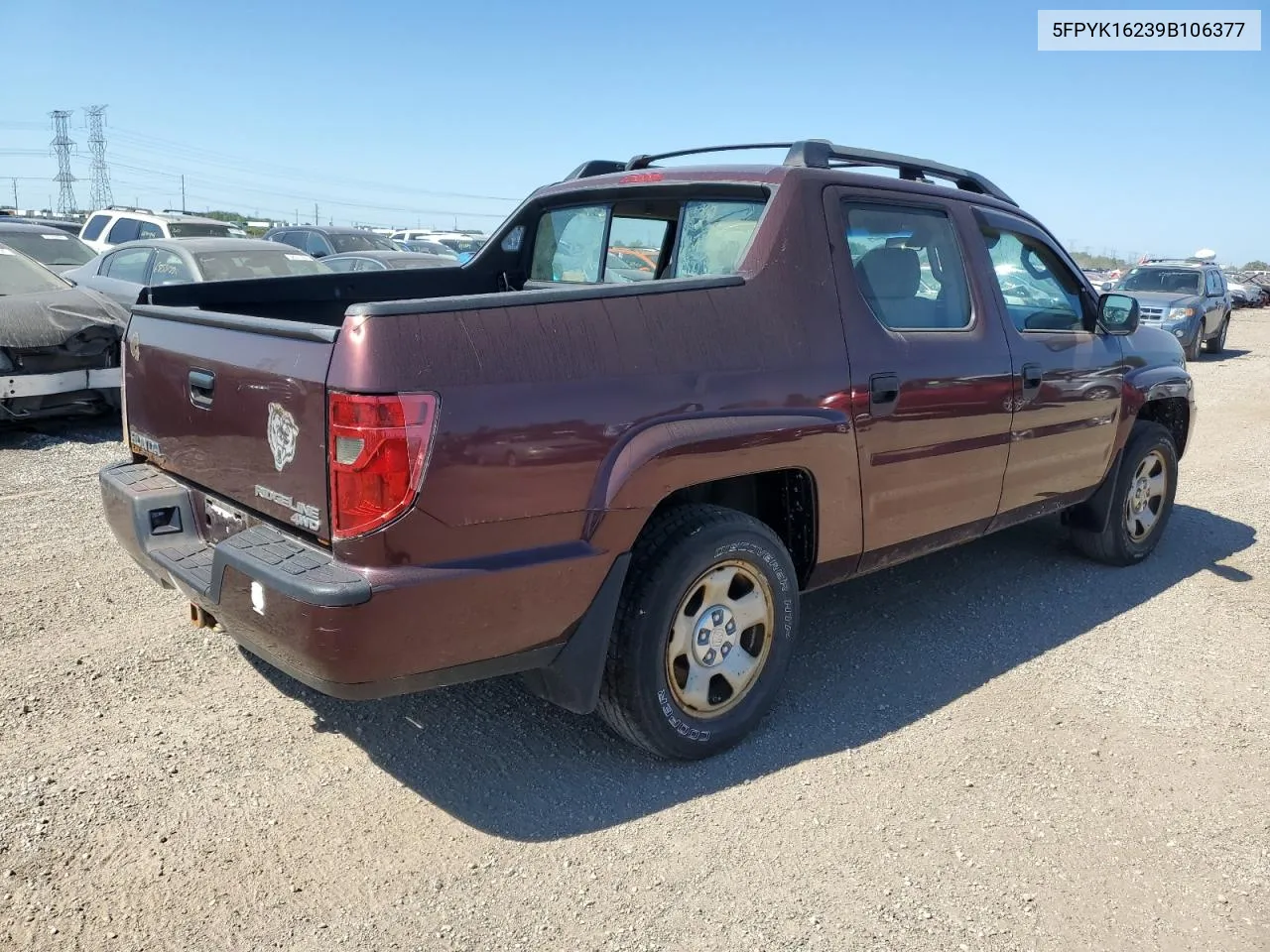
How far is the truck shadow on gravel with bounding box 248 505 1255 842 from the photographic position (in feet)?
10.6

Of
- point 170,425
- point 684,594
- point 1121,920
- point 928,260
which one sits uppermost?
point 928,260

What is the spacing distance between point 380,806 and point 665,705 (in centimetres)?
95

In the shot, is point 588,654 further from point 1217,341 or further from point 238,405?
point 1217,341

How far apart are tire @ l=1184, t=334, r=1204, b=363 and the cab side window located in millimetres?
14374

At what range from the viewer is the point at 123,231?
14633 mm

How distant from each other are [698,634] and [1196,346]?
685 inches

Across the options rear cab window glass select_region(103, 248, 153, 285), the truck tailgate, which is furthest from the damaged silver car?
the truck tailgate

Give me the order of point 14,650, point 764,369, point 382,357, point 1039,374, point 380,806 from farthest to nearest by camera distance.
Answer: point 1039,374 → point 14,650 → point 764,369 → point 380,806 → point 382,357

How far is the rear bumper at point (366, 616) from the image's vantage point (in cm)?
260

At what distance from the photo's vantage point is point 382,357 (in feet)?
8.41

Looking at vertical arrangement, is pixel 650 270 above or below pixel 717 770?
above

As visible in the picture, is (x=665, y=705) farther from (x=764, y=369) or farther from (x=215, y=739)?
(x=215, y=739)

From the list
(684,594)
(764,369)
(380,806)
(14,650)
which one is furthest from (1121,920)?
(14,650)

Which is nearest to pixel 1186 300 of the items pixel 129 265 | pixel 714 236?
pixel 129 265
